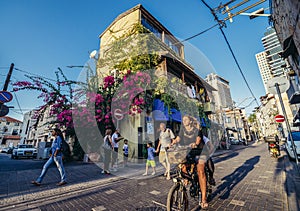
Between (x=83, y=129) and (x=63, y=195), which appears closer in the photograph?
(x=63, y=195)

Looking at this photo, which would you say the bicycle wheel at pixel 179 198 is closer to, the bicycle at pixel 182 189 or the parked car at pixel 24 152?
the bicycle at pixel 182 189

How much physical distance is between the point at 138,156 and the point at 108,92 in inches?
183

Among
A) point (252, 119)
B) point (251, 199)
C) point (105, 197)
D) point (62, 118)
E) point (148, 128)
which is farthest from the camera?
point (252, 119)

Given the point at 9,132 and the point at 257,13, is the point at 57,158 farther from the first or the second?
the point at 9,132

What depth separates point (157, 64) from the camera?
1174 centimetres

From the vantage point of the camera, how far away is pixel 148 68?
10844mm

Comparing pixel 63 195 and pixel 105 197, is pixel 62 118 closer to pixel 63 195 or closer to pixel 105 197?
pixel 63 195

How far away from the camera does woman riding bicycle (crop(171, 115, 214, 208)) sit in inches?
101

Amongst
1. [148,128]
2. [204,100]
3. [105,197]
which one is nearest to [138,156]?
[148,128]

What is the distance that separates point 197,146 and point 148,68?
9.01 m

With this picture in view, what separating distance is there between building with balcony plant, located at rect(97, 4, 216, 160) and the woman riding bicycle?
6182mm

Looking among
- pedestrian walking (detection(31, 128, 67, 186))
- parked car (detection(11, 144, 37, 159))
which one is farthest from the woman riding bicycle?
parked car (detection(11, 144, 37, 159))

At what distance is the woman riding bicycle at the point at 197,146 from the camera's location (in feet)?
8.41

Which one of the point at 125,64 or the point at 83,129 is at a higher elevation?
the point at 125,64
